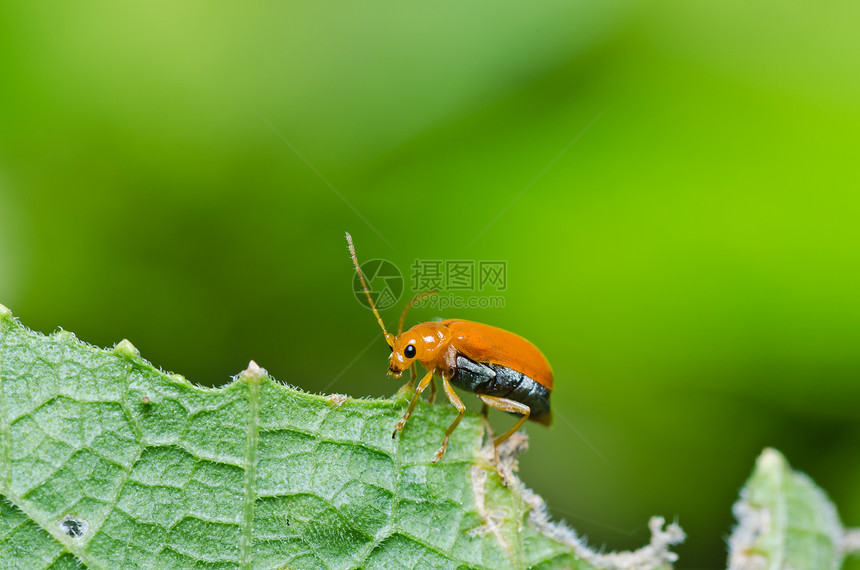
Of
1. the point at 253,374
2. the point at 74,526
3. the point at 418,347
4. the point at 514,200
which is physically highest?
the point at 514,200

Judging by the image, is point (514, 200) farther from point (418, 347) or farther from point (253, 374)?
point (253, 374)

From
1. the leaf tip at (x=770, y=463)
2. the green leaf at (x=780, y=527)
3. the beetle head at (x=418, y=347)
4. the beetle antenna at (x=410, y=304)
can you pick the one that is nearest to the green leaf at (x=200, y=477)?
the beetle head at (x=418, y=347)

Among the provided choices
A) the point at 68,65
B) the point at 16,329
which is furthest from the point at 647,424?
the point at 68,65

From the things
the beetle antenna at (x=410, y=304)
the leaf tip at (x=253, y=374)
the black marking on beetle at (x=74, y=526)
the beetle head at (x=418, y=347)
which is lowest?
the black marking on beetle at (x=74, y=526)

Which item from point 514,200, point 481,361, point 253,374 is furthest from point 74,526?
point 514,200

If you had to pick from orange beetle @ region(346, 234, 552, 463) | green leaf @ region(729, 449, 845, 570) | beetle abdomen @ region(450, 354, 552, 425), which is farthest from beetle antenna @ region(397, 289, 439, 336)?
green leaf @ region(729, 449, 845, 570)

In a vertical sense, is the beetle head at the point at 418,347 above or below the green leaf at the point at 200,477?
above

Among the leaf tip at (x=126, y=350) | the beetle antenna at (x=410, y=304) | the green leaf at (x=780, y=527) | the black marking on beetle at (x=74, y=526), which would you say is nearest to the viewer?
the black marking on beetle at (x=74, y=526)

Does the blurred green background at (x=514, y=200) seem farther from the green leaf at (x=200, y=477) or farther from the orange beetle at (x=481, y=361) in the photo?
the green leaf at (x=200, y=477)
